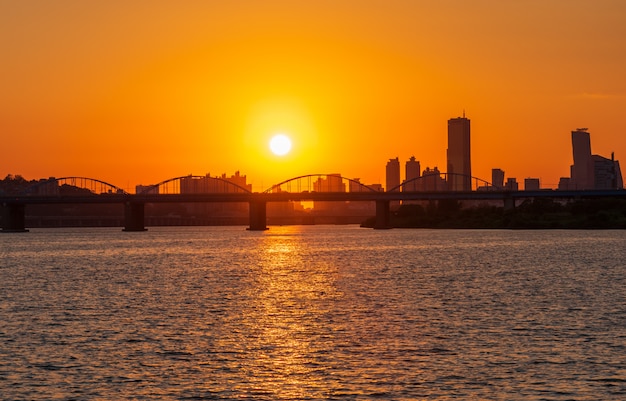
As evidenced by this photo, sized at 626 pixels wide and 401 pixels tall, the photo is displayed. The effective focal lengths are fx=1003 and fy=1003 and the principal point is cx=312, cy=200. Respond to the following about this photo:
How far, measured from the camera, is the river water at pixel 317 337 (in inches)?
1364

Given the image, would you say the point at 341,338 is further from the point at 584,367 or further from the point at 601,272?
the point at 601,272

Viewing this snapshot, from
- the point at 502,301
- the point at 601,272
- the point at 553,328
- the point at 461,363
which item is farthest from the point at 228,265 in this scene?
the point at 461,363

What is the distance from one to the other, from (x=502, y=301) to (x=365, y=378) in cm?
2955

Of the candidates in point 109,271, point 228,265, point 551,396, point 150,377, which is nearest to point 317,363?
point 150,377

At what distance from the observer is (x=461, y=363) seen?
127 feet

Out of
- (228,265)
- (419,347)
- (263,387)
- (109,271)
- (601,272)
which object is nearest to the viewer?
(263,387)

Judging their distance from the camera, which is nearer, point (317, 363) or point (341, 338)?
point (317, 363)

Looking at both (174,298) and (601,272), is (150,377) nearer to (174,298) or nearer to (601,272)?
(174,298)

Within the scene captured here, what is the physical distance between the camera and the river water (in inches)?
1364

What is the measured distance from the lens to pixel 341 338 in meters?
46.2

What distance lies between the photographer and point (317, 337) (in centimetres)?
4678

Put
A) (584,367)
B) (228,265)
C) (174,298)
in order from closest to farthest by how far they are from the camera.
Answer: (584,367) → (174,298) → (228,265)

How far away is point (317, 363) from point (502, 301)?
27170 millimetres

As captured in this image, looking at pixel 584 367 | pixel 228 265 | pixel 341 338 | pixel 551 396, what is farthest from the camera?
pixel 228 265
